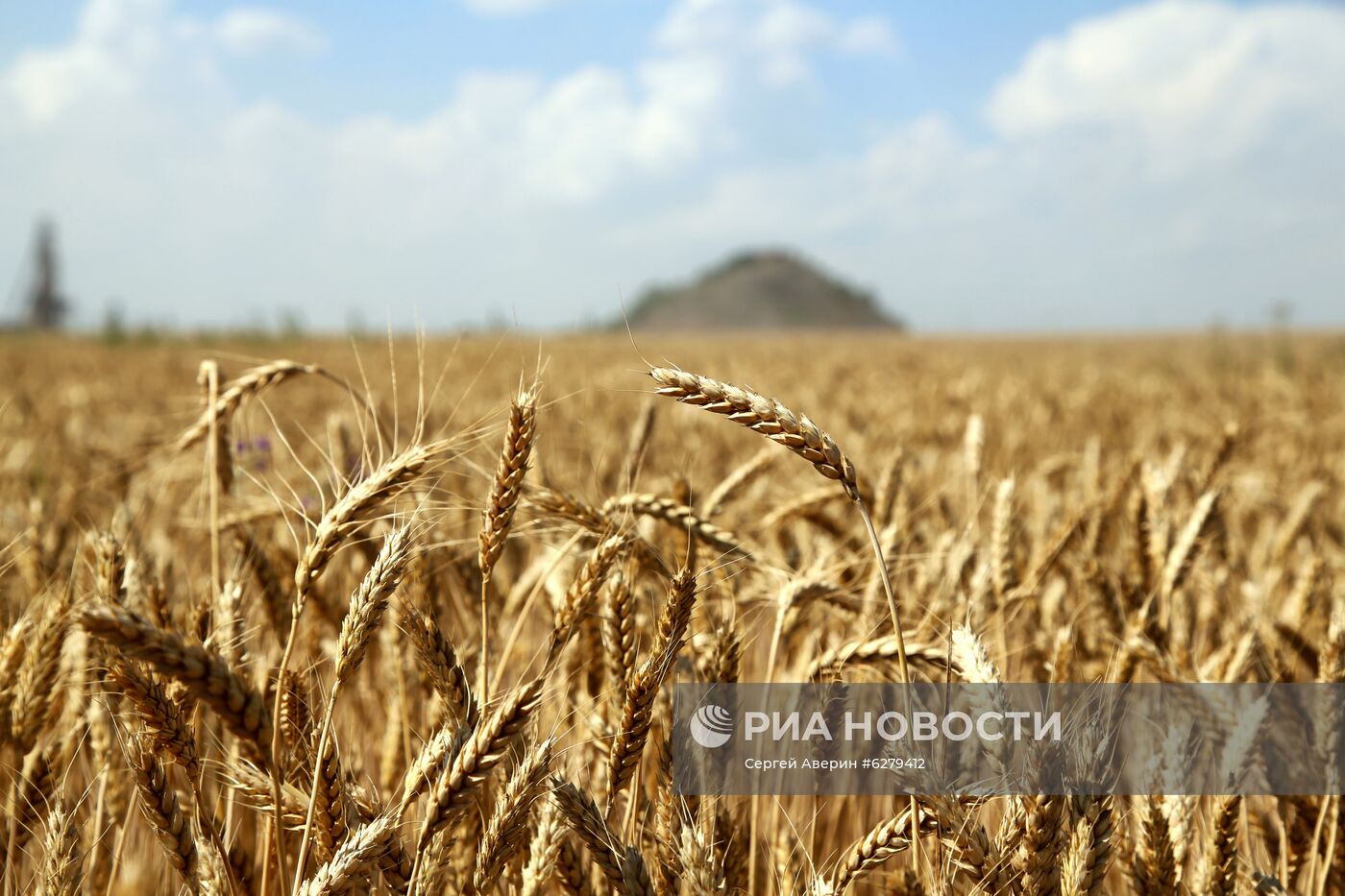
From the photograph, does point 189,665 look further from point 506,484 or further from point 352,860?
point 506,484

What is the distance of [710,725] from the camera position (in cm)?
136

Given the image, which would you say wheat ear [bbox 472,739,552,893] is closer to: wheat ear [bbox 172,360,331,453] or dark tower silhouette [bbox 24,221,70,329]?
wheat ear [bbox 172,360,331,453]

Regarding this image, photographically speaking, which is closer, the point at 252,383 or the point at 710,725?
the point at 710,725

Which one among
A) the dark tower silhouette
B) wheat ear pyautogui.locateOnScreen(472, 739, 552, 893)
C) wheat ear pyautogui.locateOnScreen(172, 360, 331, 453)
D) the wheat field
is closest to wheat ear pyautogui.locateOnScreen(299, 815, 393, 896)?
the wheat field

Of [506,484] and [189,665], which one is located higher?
[506,484]

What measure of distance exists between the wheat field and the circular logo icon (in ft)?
0.20

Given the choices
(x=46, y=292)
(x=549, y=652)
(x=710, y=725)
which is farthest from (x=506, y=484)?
(x=46, y=292)

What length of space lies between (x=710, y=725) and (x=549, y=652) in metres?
0.33

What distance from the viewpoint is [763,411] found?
97 cm

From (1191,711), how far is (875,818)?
69 cm

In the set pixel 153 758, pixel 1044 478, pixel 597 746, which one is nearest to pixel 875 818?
pixel 597 746

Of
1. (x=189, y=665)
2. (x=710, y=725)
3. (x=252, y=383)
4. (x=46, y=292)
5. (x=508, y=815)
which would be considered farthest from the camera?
(x=46, y=292)

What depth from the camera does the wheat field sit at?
1002 mm

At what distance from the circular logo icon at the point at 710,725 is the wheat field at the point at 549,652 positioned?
0.20 ft
